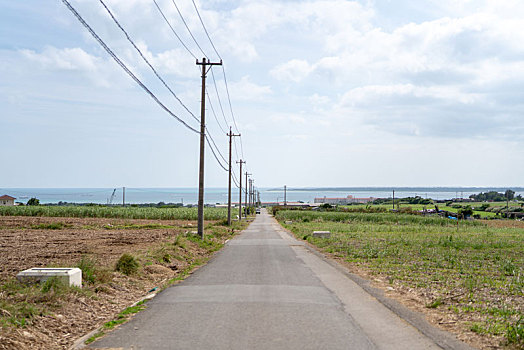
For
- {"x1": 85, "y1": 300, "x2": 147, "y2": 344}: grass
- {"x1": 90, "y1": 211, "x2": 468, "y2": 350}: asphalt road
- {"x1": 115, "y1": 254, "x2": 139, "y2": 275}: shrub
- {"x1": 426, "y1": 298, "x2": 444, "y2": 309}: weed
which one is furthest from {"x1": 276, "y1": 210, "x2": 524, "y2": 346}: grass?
{"x1": 115, "y1": 254, "x2": 139, "y2": 275}: shrub

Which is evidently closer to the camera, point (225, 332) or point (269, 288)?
point (225, 332)

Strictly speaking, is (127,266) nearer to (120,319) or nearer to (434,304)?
(120,319)

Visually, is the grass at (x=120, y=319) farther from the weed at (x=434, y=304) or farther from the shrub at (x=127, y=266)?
the weed at (x=434, y=304)

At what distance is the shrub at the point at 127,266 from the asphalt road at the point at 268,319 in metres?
1.73

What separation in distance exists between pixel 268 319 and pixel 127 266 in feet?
20.6

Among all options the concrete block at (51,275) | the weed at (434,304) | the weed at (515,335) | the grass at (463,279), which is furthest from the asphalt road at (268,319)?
the concrete block at (51,275)

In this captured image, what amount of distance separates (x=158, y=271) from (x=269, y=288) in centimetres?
449

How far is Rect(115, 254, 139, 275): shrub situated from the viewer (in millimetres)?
12602

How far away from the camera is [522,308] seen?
9.12 m

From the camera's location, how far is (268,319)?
7918mm

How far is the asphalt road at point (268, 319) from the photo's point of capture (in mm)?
6582

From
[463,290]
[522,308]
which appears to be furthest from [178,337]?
[463,290]

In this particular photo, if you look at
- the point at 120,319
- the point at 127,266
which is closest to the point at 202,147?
the point at 127,266

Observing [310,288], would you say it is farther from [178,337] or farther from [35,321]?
[35,321]
